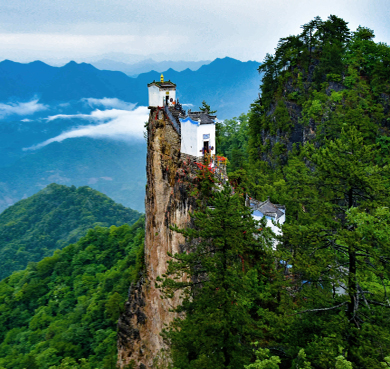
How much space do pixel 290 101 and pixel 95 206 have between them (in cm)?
7038

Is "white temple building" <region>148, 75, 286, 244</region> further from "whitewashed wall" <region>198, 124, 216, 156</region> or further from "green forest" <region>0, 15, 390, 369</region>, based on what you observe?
"green forest" <region>0, 15, 390, 369</region>

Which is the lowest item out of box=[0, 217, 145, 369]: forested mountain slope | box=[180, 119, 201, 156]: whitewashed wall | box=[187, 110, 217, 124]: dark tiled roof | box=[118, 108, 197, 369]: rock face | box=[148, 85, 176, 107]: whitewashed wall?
box=[0, 217, 145, 369]: forested mountain slope

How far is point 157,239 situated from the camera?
29.9m

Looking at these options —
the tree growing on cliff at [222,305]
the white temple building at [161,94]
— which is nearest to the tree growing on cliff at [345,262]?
the tree growing on cliff at [222,305]

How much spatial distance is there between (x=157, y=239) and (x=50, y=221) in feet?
249

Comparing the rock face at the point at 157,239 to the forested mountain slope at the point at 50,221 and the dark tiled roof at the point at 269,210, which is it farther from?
the forested mountain slope at the point at 50,221

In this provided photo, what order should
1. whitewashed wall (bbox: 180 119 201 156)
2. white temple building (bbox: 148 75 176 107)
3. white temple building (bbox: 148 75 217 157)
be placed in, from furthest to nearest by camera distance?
white temple building (bbox: 148 75 176 107) < whitewashed wall (bbox: 180 119 201 156) < white temple building (bbox: 148 75 217 157)

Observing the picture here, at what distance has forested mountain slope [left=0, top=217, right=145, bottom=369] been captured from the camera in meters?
41.9

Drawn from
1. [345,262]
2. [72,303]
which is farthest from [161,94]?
[72,303]

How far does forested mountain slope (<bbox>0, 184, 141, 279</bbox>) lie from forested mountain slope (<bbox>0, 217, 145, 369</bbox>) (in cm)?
2294

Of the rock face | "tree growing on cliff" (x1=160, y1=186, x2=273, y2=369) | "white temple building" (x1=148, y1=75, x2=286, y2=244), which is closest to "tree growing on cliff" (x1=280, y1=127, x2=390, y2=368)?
"tree growing on cliff" (x1=160, y1=186, x2=273, y2=369)

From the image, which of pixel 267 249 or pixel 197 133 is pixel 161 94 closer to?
pixel 197 133

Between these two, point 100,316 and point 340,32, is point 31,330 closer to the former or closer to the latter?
point 100,316

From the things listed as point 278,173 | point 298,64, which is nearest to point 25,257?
point 278,173
